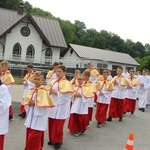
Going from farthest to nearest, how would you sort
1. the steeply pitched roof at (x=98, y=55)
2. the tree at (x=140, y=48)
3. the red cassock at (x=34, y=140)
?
1. the tree at (x=140, y=48)
2. the steeply pitched roof at (x=98, y=55)
3. the red cassock at (x=34, y=140)

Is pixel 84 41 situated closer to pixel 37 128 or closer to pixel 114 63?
pixel 114 63

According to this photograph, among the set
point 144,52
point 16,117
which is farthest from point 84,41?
point 16,117

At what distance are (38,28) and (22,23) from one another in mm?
2282

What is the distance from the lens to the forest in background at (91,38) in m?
79.7

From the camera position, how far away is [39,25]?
1812 inches

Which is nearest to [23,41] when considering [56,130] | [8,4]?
[8,4]

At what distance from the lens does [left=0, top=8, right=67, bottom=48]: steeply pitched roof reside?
41.8 m

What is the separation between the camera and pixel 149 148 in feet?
27.6

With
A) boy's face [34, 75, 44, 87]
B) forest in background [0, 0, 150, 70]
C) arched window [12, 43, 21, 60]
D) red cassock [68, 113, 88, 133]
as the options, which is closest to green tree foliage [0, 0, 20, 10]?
forest in background [0, 0, 150, 70]

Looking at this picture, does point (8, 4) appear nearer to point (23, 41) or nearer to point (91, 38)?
point (23, 41)

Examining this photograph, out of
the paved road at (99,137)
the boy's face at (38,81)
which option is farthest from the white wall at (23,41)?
the boy's face at (38,81)

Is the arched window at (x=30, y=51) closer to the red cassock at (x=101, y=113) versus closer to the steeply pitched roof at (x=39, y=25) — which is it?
the steeply pitched roof at (x=39, y=25)

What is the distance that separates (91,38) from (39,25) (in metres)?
58.4

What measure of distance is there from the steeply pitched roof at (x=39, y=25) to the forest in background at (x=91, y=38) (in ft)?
69.0
